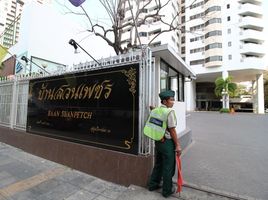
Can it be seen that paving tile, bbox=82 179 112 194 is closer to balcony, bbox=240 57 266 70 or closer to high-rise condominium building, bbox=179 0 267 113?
high-rise condominium building, bbox=179 0 267 113

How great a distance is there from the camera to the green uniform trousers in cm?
288

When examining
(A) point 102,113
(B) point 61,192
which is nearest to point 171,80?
(A) point 102,113

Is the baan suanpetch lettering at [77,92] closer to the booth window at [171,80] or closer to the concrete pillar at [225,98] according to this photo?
the booth window at [171,80]

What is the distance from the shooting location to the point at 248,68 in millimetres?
28625

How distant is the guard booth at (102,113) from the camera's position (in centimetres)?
338

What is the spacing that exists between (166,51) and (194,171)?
2.66 metres

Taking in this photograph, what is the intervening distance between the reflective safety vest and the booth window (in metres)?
1.55

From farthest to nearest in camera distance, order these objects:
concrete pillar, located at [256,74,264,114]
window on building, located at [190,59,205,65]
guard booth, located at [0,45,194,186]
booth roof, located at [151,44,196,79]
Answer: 1. window on building, located at [190,59,205,65]
2. concrete pillar, located at [256,74,264,114]
3. booth roof, located at [151,44,196,79]
4. guard booth, located at [0,45,194,186]

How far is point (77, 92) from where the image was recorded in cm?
452

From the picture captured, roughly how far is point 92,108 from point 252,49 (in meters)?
32.4

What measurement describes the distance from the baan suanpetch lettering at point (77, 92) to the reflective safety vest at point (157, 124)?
4.07 ft

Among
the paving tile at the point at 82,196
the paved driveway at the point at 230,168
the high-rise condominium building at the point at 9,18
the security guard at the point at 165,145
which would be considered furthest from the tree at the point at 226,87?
the paving tile at the point at 82,196

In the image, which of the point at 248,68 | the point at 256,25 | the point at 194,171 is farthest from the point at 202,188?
the point at 256,25

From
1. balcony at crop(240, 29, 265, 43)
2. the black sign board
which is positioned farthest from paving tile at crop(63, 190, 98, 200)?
balcony at crop(240, 29, 265, 43)
